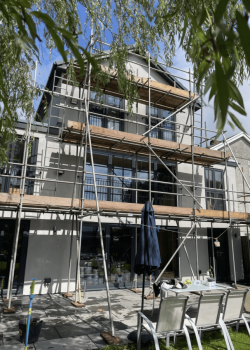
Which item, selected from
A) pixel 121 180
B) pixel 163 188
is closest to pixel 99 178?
pixel 121 180

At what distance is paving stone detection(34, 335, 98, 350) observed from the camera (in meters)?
4.67

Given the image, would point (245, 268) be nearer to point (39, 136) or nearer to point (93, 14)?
point (39, 136)

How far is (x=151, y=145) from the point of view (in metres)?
10.4

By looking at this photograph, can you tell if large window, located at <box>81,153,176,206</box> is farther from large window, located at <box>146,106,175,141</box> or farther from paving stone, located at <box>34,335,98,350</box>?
paving stone, located at <box>34,335,98,350</box>

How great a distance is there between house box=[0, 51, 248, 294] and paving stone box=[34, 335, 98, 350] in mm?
3337

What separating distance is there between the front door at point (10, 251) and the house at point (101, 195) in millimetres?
31

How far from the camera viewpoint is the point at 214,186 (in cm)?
1370

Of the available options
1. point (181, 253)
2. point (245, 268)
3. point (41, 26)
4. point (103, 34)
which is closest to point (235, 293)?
point (103, 34)

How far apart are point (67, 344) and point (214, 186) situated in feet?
35.1

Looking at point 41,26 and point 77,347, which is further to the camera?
point 77,347

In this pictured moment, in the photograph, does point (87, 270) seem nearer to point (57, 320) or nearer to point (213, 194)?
point (57, 320)

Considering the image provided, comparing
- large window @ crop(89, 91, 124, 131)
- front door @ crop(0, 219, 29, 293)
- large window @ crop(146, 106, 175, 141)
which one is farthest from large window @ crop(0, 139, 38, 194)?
large window @ crop(146, 106, 175, 141)

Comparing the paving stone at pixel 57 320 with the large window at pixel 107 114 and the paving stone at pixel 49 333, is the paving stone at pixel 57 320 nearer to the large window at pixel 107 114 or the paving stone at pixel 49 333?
the paving stone at pixel 49 333

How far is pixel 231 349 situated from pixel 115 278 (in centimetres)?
629
